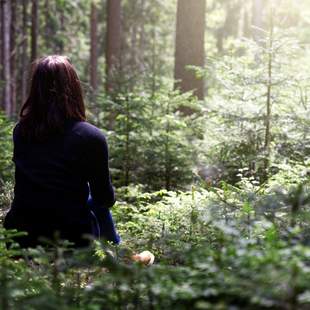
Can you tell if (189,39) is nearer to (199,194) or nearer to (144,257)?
(199,194)

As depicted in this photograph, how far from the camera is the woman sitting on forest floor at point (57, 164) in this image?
397 cm

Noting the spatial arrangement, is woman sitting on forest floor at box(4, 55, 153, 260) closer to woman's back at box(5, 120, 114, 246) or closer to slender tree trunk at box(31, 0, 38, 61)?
woman's back at box(5, 120, 114, 246)

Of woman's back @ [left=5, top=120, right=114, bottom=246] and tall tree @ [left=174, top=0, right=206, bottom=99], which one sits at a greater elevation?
tall tree @ [left=174, top=0, right=206, bottom=99]

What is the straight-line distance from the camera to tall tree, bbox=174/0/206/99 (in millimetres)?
11758

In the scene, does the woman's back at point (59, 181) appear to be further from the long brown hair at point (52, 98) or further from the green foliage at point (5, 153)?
the green foliage at point (5, 153)

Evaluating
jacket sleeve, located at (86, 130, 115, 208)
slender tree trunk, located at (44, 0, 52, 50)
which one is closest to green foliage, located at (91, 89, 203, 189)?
jacket sleeve, located at (86, 130, 115, 208)

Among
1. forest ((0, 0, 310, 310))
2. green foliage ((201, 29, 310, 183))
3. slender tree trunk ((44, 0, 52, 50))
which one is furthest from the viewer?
slender tree trunk ((44, 0, 52, 50))

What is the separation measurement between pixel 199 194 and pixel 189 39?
21.6 feet

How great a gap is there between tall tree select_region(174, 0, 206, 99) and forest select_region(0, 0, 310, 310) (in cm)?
2

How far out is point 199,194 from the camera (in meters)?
5.77

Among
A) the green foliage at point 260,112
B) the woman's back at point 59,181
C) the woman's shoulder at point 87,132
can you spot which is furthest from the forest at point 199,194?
the woman's shoulder at point 87,132

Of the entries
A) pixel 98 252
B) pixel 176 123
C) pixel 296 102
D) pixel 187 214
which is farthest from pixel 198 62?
pixel 98 252

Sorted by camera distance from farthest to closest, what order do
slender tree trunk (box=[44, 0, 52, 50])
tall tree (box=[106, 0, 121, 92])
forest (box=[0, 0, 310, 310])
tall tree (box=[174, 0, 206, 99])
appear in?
slender tree trunk (box=[44, 0, 52, 50]), tall tree (box=[106, 0, 121, 92]), tall tree (box=[174, 0, 206, 99]), forest (box=[0, 0, 310, 310])

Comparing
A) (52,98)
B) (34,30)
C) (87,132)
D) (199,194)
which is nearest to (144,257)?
(87,132)
